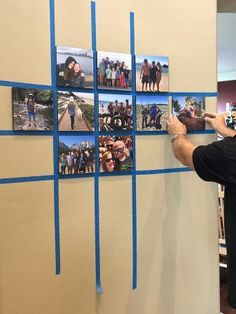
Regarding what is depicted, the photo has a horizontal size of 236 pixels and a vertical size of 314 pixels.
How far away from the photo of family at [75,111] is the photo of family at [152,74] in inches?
9.3

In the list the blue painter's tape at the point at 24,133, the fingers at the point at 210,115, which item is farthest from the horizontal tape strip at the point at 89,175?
the fingers at the point at 210,115

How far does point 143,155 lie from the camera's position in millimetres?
1420

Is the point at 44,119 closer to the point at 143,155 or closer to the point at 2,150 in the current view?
the point at 2,150

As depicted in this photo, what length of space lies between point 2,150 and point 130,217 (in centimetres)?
58

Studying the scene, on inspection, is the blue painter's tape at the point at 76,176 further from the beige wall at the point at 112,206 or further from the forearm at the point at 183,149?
the forearm at the point at 183,149

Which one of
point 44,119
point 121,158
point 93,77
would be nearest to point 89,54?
point 93,77

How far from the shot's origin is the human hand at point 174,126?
56.6 inches

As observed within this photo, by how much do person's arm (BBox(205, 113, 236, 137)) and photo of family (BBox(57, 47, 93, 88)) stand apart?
0.58 m

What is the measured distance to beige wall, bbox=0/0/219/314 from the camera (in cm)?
118

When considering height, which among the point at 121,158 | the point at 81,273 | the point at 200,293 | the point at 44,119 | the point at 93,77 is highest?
the point at 93,77

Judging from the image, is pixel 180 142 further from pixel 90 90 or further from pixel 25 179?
pixel 25 179

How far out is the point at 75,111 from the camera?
1.28 m

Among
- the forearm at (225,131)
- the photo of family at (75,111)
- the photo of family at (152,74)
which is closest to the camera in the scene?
the photo of family at (75,111)

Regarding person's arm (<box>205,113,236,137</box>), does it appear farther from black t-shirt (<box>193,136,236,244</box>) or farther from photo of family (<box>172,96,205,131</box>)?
black t-shirt (<box>193,136,236,244</box>)
